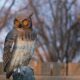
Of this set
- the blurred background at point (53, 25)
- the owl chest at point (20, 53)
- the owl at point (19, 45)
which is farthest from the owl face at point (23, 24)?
the blurred background at point (53, 25)

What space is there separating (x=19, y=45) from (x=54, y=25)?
7.29 meters

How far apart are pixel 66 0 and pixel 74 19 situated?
2.09ft

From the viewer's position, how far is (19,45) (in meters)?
2.80

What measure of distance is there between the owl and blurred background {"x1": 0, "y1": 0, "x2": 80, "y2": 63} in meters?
6.43

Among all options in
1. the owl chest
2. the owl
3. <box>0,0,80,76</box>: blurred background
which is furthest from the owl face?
<box>0,0,80,76</box>: blurred background

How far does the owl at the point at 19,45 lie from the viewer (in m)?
2.76

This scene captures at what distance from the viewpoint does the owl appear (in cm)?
276

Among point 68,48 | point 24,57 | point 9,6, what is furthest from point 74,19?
point 24,57

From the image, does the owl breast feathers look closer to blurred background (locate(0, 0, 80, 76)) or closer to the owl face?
the owl face

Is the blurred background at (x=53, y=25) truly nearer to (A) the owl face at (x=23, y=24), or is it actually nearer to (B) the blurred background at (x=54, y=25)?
(B) the blurred background at (x=54, y=25)

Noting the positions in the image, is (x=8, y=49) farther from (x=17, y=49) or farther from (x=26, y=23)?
(x=26, y=23)

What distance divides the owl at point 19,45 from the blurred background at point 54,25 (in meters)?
6.43

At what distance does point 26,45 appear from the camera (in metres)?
2.78

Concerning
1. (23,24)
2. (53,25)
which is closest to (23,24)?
(23,24)
